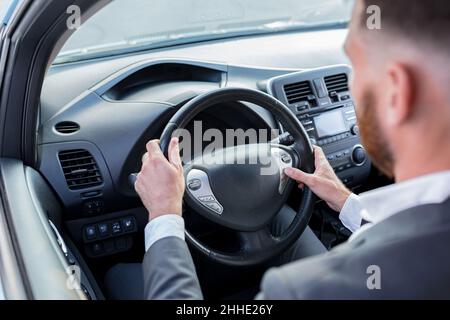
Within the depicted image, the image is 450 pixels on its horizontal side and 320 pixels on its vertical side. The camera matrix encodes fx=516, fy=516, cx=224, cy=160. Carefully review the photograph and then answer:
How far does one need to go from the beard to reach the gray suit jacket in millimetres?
108

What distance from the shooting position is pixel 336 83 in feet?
7.57

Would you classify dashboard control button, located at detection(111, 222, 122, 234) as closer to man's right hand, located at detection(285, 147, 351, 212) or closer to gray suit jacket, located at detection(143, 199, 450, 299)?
man's right hand, located at detection(285, 147, 351, 212)

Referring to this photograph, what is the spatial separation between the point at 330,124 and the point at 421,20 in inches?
56.2

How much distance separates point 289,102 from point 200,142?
1.64ft

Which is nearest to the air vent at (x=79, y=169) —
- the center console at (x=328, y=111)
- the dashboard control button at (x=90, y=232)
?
the dashboard control button at (x=90, y=232)

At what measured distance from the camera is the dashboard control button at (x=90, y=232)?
182 cm

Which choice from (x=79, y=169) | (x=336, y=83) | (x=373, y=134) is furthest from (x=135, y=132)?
(x=373, y=134)

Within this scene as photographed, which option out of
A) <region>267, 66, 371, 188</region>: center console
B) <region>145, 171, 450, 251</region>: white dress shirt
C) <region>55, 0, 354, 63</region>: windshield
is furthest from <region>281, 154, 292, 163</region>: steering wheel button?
<region>145, 171, 450, 251</region>: white dress shirt

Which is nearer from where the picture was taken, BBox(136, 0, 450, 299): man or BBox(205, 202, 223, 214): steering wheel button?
BBox(136, 0, 450, 299): man

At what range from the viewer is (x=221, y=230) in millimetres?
1931

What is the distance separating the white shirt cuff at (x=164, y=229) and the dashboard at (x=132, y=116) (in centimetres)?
58

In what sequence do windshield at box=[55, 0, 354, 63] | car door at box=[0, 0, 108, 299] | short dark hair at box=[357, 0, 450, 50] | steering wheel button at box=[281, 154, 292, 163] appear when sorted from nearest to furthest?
1. short dark hair at box=[357, 0, 450, 50]
2. car door at box=[0, 0, 108, 299]
3. steering wheel button at box=[281, 154, 292, 163]
4. windshield at box=[55, 0, 354, 63]

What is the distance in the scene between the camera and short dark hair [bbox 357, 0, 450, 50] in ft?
2.56
